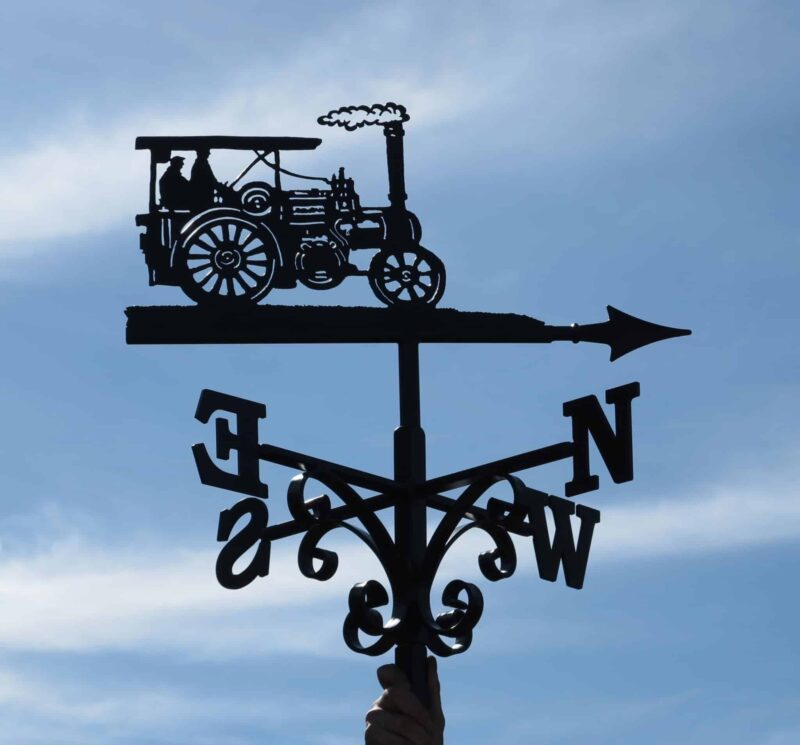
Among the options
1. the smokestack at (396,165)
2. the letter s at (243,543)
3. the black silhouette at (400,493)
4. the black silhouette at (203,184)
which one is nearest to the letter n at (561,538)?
the black silhouette at (400,493)

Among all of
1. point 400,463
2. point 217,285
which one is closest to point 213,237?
point 217,285

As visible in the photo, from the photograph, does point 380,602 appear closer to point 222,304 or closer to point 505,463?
point 505,463

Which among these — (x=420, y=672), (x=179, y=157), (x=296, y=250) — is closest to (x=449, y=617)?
(x=420, y=672)

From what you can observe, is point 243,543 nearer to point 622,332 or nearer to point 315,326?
point 315,326

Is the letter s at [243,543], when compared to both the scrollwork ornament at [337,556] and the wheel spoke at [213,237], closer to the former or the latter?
the scrollwork ornament at [337,556]

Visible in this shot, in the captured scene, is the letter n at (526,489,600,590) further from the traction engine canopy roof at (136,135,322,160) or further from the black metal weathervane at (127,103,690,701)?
the traction engine canopy roof at (136,135,322,160)

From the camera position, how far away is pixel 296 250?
7.66 m

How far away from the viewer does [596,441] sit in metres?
6.25

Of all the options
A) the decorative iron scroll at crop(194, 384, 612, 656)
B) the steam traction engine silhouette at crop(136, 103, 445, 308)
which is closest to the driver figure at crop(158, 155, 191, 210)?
the steam traction engine silhouette at crop(136, 103, 445, 308)

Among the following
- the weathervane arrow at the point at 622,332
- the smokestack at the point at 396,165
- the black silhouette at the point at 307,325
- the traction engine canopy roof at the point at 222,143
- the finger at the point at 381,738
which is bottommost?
the finger at the point at 381,738

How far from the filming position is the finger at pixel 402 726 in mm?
5926

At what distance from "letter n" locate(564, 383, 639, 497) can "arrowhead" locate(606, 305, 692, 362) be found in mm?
681

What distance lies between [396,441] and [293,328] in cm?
61

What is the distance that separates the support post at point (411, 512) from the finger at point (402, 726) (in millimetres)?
104
